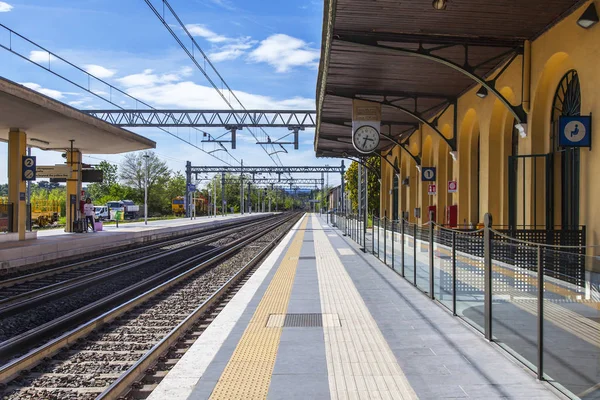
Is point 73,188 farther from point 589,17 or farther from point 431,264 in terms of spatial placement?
point 589,17

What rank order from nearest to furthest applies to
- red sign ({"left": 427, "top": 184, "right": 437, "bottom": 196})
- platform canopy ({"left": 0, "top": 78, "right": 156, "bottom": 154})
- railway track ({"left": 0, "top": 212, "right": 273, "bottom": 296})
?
railway track ({"left": 0, "top": 212, "right": 273, "bottom": 296}) → platform canopy ({"left": 0, "top": 78, "right": 156, "bottom": 154}) → red sign ({"left": 427, "top": 184, "right": 437, "bottom": 196})

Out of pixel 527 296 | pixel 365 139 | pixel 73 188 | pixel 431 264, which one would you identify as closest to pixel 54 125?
pixel 73 188

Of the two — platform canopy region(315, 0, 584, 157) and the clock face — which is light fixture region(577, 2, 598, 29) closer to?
platform canopy region(315, 0, 584, 157)

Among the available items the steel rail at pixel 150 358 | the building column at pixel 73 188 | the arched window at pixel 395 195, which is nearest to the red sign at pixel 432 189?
the arched window at pixel 395 195

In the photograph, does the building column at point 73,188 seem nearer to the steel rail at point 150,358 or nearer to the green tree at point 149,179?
the steel rail at point 150,358

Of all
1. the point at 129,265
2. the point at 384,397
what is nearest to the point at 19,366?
the point at 384,397

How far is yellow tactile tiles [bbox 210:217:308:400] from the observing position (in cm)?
457

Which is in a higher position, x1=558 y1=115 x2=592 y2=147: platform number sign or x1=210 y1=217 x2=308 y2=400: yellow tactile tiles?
x1=558 y1=115 x2=592 y2=147: platform number sign

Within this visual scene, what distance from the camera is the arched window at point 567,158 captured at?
11.9m

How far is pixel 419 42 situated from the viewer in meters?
12.0

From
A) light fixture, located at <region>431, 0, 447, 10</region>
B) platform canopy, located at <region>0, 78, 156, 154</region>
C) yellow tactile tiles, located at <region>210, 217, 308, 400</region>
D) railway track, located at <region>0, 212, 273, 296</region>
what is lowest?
railway track, located at <region>0, 212, 273, 296</region>

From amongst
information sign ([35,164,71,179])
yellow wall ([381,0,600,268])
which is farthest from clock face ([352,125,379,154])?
information sign ([35,164,71,179])

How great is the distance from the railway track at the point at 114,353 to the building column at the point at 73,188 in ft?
59.9

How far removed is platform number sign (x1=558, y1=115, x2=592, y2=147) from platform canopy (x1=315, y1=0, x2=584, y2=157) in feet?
7.10
